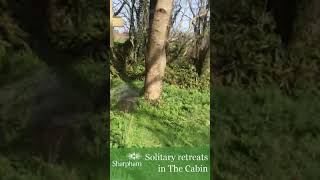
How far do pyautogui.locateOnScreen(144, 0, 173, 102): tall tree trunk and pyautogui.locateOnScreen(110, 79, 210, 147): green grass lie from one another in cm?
9

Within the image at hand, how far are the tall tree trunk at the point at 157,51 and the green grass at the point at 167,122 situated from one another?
0.28 feet

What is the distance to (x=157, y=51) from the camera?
16.4ft

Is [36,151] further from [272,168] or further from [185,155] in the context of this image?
[272,168]

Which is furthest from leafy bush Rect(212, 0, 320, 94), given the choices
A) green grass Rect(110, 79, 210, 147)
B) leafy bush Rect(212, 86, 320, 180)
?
green grass Rect(110, 79, 210, 147)

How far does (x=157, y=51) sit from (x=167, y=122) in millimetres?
609

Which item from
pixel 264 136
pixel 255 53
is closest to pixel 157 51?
pixel 255 53

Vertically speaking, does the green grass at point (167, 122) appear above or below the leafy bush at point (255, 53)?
below

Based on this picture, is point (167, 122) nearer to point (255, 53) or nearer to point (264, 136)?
point (264, 136)

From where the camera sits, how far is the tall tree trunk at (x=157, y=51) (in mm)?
4969

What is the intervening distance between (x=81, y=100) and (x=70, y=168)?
59 cm

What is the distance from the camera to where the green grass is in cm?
491

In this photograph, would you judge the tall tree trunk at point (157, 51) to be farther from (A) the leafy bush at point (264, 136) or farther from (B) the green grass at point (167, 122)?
(A) the leafy bush at point (264, 136)

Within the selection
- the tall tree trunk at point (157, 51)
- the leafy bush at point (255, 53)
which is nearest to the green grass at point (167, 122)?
the tall tree trunk at point (157, 51)

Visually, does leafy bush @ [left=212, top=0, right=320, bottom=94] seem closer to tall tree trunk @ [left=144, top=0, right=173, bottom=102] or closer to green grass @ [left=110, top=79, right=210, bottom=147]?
green grass @ [left=110, top=79, right=210, bottom=147]
